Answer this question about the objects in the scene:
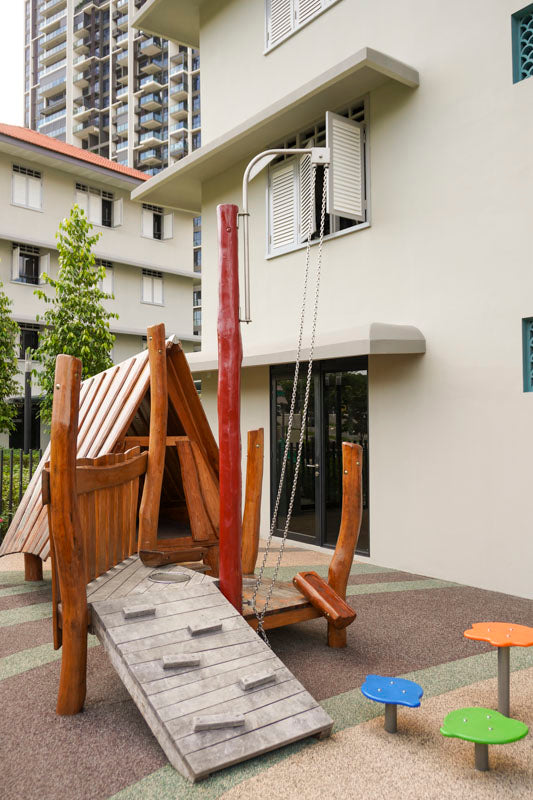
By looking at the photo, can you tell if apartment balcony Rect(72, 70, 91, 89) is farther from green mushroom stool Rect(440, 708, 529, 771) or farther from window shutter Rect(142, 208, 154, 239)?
green mushroom stool Rect(440, 708, 529, 771)

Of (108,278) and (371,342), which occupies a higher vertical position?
(108,278)

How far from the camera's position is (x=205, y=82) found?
39.6 ft

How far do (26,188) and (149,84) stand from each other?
36.1 m

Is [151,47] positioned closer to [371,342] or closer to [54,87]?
[54,87]

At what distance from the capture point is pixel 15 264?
71.9 feet

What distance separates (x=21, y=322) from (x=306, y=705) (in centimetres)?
2111

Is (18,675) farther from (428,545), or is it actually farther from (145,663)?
(428,545)

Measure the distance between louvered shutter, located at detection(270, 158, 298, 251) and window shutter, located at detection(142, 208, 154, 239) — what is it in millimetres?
16318

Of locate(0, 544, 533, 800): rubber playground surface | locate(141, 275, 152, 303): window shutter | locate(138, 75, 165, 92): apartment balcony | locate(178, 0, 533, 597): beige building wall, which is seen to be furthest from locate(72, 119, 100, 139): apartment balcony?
locate(0, 544, 533, 800): rubber playground surface

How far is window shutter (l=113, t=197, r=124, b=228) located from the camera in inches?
969

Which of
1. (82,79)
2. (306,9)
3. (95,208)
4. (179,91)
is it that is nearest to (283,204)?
(306,9)

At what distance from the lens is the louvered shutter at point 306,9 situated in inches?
376

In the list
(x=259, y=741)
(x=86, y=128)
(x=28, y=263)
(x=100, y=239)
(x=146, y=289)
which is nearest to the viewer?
(x=259, y=741)

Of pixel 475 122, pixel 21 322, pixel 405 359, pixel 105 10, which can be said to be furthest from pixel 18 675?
pixel 105 10
